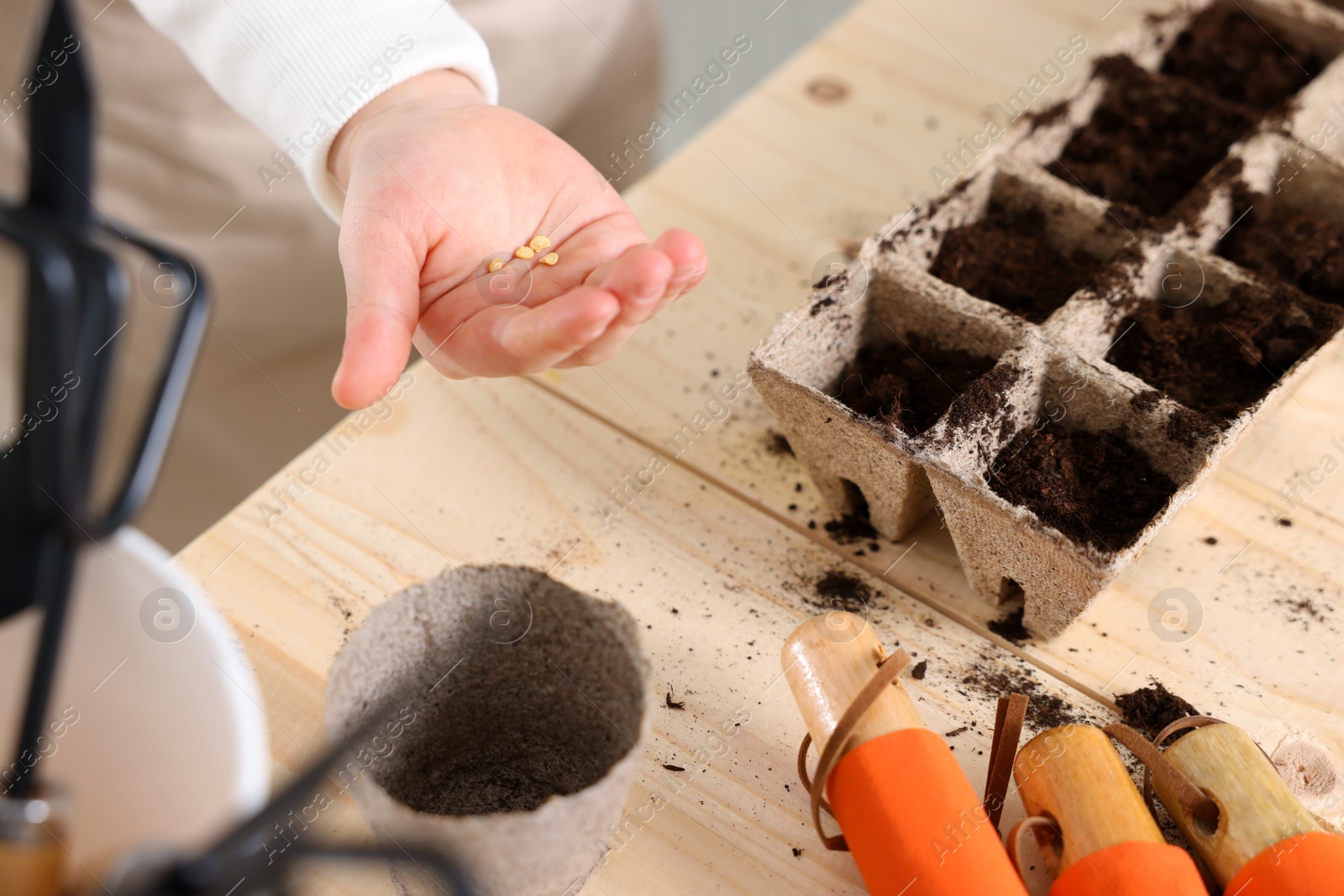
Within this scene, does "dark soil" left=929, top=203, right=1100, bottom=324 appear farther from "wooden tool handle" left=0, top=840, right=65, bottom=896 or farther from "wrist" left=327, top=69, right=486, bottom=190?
"wooden tool handle" left=0, top=840, right=65, bottom=896

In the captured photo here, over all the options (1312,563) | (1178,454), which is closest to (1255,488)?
(1312,563)

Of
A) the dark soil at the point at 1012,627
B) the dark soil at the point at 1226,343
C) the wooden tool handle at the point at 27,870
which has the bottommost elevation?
the wooden tool handle at the point at 27,870

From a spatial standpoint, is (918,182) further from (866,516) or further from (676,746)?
(676,746)

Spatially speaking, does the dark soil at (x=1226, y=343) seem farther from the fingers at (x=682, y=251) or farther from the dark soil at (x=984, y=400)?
the fingers at (x=682, y=251)

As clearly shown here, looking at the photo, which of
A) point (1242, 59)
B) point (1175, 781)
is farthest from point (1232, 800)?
point (1242, 59)

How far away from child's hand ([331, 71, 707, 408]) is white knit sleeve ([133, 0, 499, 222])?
0.02 metres

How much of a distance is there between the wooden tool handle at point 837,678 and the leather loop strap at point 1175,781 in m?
0.13

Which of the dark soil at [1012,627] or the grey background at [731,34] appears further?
the grey background at [731,34]

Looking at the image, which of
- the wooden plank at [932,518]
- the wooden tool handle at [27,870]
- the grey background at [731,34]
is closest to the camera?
the wooden tool handle at [27,870]

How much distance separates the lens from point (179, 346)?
1.15 feet

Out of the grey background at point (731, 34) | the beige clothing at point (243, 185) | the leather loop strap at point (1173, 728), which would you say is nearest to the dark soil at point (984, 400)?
the leather loop strap at point (1173, 728)

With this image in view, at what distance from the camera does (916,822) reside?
56 centimetres

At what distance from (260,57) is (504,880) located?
27.4 inches

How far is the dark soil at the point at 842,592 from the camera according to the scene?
0.76 metres
